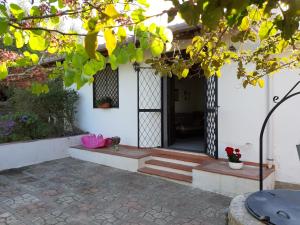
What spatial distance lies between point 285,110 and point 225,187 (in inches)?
70.3

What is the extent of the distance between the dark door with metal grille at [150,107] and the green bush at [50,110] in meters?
2.59

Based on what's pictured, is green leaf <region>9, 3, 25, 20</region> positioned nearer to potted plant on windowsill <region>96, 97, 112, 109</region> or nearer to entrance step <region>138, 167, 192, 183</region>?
entrance step <region>138, 167, 192, 183</region>

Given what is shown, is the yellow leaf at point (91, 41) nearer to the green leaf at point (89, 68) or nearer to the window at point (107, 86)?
the green leaf at point (89, 68)

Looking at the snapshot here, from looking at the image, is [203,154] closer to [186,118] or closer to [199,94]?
[186,118]

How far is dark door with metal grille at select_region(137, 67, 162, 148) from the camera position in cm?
752

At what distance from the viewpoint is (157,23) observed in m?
1.48

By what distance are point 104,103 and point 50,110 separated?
1.84 meters

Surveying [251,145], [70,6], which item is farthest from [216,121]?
[70,6]

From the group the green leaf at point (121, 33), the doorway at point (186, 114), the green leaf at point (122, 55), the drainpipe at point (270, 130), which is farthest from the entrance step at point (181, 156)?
the green leaf at point (121, 33)

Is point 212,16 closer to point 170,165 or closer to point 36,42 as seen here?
point 36,42

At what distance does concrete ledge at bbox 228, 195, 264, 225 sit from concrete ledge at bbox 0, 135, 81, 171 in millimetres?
6042

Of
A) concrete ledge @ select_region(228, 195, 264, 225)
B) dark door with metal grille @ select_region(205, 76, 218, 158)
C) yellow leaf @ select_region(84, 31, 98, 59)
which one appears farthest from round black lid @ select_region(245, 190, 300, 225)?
dark door with metal grille @ select_region(205, 76, 218, 158)

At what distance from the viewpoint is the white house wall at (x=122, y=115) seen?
26.0 feet

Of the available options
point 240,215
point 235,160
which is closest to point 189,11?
point 240,215
